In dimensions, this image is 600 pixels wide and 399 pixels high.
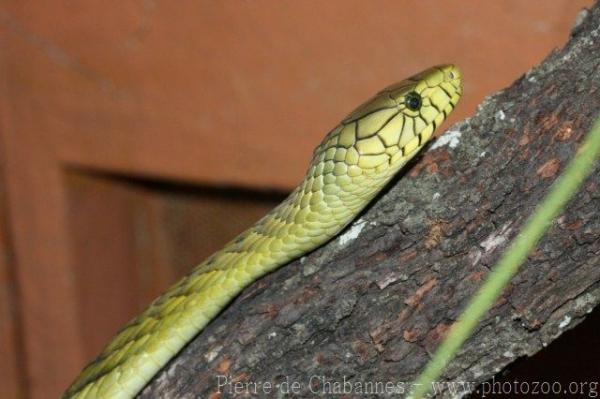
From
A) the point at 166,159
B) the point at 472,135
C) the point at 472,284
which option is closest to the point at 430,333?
the point at 472,284

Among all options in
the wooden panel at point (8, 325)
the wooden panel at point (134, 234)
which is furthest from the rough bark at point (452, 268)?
the wooden panel at point (8, 325)

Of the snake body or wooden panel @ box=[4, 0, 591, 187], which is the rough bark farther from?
wooden panel @ box=[4, 0, 591, 187]

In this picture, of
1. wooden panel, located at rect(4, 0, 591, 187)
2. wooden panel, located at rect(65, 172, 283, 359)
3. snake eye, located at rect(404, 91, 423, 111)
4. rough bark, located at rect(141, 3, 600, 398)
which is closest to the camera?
rough bark, located at rect(141, 3, 600, 398)

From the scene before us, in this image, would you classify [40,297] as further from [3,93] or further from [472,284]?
[472,284]

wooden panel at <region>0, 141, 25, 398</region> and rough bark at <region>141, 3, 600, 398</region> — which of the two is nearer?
rough bark at <region>141, 3, 600, 398</region>

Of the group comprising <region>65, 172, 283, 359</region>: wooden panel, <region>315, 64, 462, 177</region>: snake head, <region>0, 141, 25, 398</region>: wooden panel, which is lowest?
<region>0, 141, 25, 398</region>: wooden panel

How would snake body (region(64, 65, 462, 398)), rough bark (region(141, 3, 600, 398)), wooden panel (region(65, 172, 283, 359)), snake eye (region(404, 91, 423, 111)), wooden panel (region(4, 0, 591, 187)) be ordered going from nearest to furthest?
1. rough bark (region(141, 3, 600, 398))
2. snake body (region(64, 65, 462, 398))
3. snake eye (region(404, 91, 423, 111))
4. wooden panel (region(4, 0, 591, 187))
5. wooden panel (region(65, 172, 283, 359))

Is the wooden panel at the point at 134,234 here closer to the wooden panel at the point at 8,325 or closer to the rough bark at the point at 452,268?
the wooden panel at the point at 8,325

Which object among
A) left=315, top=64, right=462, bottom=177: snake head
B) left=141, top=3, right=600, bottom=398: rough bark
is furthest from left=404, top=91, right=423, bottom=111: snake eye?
left=141, top=3, right=600, bottom=398: rough bark
